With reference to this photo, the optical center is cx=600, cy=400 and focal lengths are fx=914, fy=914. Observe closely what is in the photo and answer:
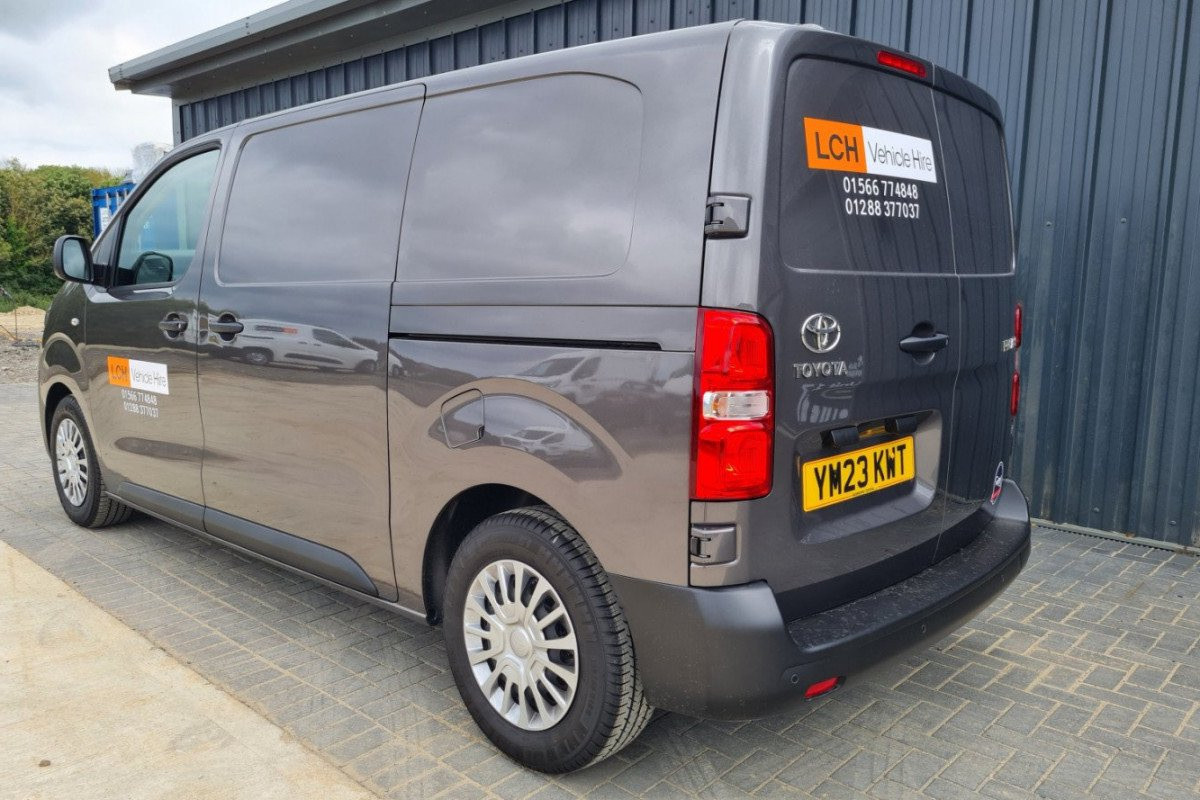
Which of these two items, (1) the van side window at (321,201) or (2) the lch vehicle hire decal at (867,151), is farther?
(1) the van side window at (321,201)

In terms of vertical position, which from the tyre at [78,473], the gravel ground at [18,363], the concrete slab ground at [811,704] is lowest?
the concrete slab ground at [811,704]

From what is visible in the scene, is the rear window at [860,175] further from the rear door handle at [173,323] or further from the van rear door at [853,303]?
the rear door handle at [173,323]

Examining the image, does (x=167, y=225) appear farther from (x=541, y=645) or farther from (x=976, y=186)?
(x=976, y=186)

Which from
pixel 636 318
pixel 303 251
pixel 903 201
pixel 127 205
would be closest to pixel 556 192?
pixel 636 318

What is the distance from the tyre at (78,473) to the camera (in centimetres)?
479

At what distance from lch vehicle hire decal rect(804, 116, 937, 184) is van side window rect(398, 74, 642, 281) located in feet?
1.48

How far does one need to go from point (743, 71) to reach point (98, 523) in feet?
14.3

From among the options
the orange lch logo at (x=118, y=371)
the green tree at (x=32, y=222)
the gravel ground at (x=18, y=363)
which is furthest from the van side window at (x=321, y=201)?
the green tree at (x=32, y=222)

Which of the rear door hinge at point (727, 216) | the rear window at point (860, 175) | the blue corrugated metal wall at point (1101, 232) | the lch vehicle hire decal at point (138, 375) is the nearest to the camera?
the rear door hinge at point (727, 216)

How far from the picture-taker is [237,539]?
3703 mm

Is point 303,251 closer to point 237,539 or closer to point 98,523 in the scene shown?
point 237,539

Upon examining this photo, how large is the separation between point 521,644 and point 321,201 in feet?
5.70

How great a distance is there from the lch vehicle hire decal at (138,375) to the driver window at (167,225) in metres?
0.38

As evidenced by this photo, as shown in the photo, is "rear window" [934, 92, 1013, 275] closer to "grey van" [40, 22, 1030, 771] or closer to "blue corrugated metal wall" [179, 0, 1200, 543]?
"grey van" [40, 22, 1030, 771]
